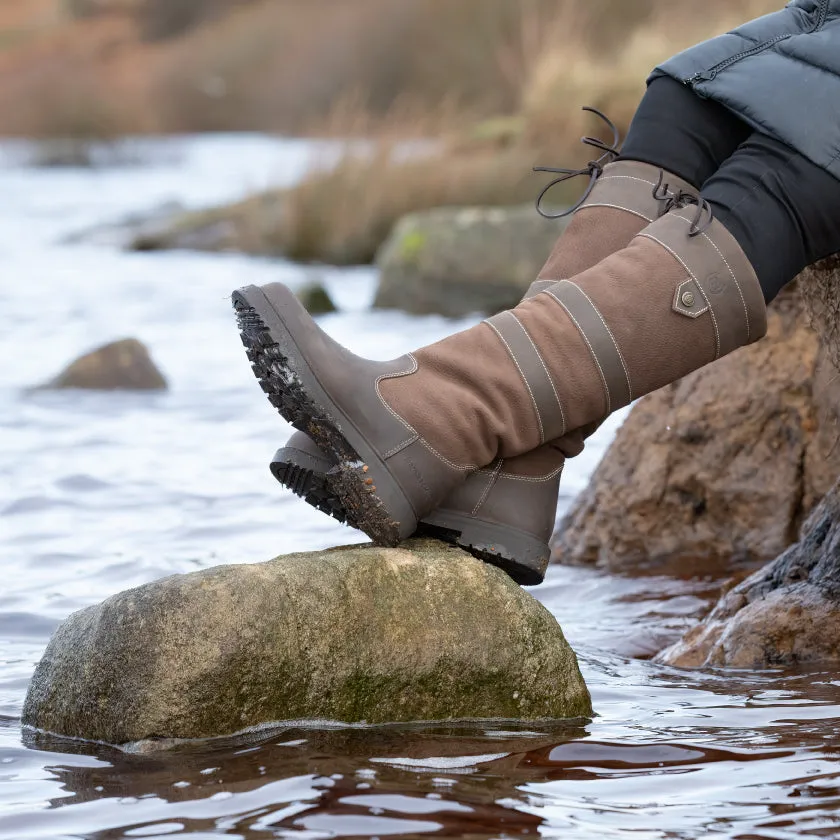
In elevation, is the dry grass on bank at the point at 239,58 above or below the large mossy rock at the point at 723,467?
above

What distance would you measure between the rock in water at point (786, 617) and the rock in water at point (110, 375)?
3761 millimetres

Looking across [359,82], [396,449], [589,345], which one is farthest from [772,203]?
[359,82]

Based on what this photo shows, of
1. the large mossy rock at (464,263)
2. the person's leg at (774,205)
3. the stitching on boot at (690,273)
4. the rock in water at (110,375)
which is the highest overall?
the large mossy rock at (464,263)

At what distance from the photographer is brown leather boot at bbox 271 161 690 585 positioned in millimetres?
2422

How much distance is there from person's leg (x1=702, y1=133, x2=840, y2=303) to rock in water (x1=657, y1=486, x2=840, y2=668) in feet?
2.16

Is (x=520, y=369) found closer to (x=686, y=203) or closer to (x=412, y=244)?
(x=686, y=203)

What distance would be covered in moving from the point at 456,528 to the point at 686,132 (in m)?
0.85

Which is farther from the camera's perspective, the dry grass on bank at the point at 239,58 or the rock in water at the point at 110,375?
the dry grass on bank at the point at 239,58

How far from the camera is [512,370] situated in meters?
2.30

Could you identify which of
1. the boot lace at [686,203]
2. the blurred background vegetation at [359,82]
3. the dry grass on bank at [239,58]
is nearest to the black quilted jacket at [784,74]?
the boot lace at [686,203]

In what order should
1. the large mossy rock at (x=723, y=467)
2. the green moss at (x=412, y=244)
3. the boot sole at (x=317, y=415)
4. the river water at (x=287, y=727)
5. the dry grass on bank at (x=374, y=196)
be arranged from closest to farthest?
the river water at (x=287, y=727) → the boot sole at (x=317, y=415) → the large mossy rock at (x=723, y=467) → the green moss at (x=412, y=244) → the dry grass on bank at (x=374, y=196)

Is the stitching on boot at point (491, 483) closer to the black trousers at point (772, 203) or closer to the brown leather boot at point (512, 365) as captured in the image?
the brown leather boot at point (512, 365)

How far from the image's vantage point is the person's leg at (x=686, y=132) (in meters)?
2.49

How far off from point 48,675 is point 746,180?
4.75 feet
